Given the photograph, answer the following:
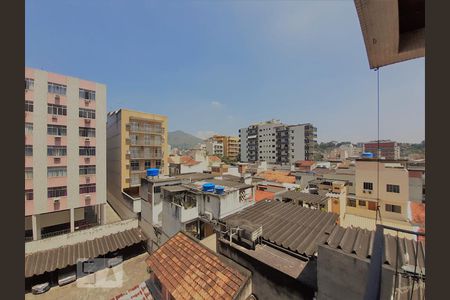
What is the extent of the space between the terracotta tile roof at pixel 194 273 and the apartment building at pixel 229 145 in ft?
301

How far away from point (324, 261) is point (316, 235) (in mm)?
3970

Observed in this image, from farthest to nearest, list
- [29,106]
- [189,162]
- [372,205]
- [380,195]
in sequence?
1. [189,162]
2. [372,205]
3. [380,195]
4. [29,106]

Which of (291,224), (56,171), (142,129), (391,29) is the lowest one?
(291,224)

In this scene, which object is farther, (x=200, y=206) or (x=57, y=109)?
(x=57, y=109)

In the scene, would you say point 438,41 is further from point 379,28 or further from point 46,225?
point 46,225

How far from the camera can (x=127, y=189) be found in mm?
29328

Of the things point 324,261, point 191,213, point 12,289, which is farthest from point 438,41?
point 191,213

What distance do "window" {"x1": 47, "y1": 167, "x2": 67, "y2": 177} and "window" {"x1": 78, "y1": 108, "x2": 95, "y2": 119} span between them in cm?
668

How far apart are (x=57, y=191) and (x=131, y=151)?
10548mm

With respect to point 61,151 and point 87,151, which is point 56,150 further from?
point 87,151

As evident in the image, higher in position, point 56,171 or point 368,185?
point 56,171

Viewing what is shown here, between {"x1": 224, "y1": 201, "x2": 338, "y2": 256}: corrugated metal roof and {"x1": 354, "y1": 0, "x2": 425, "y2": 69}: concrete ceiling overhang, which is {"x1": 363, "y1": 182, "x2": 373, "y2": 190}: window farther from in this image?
{"x1": 354, "y1": 0, "x2": 425, "y2": 69}: concrete ceiling overhang

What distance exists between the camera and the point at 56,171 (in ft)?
71.0

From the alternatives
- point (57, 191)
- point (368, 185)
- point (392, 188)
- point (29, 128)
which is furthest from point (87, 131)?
point (392, 188)
